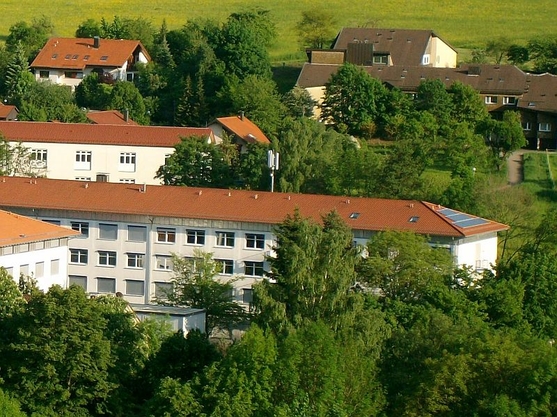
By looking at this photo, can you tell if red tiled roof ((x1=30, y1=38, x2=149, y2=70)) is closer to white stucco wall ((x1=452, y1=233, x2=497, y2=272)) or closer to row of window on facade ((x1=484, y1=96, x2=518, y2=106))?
row of window on facade ((x1=484, y1=96, x2=518, y2=106))

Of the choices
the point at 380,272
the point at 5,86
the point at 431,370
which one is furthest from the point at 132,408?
the point at 5,86

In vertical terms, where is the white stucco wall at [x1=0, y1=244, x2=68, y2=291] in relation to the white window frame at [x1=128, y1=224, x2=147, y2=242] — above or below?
below

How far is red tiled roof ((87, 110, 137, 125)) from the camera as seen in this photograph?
2872 inches

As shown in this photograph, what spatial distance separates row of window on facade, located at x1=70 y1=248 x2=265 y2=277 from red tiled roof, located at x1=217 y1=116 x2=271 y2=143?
15235mm

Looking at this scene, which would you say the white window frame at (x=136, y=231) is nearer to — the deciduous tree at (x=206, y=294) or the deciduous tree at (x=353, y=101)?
the deciduous tree at (x=206, y=294)

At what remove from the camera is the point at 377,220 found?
50.8 meters

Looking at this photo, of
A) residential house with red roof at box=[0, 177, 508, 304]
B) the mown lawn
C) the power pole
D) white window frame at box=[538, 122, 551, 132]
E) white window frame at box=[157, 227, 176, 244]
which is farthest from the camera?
white window frame at box=[538, 122, 551, 132]

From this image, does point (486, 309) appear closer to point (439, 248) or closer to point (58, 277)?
point (439, 248)

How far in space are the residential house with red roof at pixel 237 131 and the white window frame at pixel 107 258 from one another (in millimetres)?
14688

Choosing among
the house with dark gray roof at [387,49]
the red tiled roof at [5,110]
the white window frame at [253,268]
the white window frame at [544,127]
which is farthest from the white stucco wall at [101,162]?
the house with dark gray roof at [387,49]

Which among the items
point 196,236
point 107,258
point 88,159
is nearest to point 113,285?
point 107,258

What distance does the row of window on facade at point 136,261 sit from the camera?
51.7m

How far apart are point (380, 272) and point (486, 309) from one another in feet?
14.9

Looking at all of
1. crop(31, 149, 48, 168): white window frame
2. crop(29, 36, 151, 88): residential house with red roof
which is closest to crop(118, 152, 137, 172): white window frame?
crop(31, 149, 48, 168): white window frame
